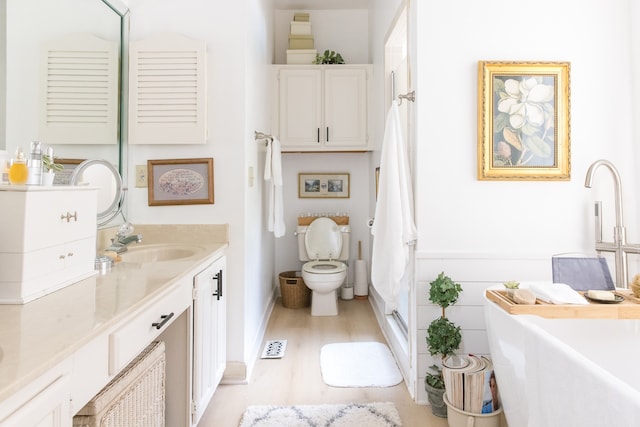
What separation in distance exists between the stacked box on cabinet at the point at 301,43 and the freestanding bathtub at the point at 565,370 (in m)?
3.27

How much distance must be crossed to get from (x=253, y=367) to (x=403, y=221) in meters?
1.41

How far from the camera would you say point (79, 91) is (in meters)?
1.86

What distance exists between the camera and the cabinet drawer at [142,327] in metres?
1.00

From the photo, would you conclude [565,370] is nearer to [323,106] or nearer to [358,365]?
[358,365]

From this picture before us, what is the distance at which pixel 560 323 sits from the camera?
62.0 inches

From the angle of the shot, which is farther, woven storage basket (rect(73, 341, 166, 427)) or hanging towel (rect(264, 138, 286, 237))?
hanging towel (rect(264, 138, 286, 237))

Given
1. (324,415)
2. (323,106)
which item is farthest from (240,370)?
(323,106)

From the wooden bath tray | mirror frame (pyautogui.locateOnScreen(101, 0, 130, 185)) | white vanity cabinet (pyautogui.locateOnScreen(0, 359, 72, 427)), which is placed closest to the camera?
white vanity cabinet (pyautogui.locateOnScreen(0, 359, 72, 427))

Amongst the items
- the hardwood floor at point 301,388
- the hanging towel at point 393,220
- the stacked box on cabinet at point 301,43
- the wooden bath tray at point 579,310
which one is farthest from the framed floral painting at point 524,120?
the stacked box on cabinet at point 301,43

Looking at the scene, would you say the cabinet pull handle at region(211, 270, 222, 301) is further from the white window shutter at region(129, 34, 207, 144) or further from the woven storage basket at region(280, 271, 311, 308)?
the woven storage basket at region(280, 271, 311, 308)

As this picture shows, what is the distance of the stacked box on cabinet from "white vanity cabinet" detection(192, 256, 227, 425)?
2.69 meters

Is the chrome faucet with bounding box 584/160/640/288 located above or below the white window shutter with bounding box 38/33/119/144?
below

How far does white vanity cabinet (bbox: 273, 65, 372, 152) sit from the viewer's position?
12.9ft

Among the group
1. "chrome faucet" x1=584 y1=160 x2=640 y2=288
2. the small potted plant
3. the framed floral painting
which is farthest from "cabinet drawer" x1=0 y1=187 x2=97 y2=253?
"chrome faucet" x1=584 y1=160 x2=640 y2=288
